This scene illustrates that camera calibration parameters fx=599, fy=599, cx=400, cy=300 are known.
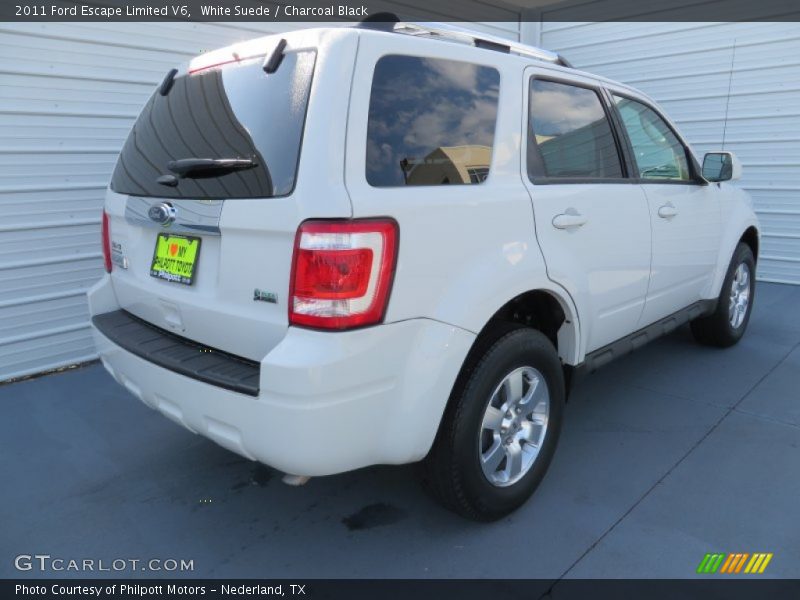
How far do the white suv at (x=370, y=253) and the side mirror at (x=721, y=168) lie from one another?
1.18m

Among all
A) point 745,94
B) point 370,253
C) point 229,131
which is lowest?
point 370,253

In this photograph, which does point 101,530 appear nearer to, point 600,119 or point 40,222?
point 40,222

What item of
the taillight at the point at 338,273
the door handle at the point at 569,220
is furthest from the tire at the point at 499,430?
the taillight at the point at 338,273

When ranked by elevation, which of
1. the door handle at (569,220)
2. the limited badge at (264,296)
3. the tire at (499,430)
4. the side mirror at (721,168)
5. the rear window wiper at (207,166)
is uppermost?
the side mirror at (721,168)

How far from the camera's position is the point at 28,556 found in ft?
7.83

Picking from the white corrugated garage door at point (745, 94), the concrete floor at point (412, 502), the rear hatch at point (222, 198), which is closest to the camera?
the rear hatch at point (222, 198)

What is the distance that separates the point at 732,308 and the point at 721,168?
1.22 m

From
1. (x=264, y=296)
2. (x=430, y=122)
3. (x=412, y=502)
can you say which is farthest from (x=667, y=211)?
(x=264, y=296)

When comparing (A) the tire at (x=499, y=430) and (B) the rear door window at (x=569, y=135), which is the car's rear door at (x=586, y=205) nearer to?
(B) the rear door window at (x=569, y=135)

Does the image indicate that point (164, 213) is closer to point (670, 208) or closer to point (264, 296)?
point (264, 296)

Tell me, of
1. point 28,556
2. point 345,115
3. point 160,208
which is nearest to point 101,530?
point 28,556

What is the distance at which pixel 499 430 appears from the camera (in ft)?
7.99

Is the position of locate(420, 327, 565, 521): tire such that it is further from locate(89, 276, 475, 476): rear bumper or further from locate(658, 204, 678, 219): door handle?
locate(658, 204, 678, 219): door handle

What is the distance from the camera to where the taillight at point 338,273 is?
1.80m
